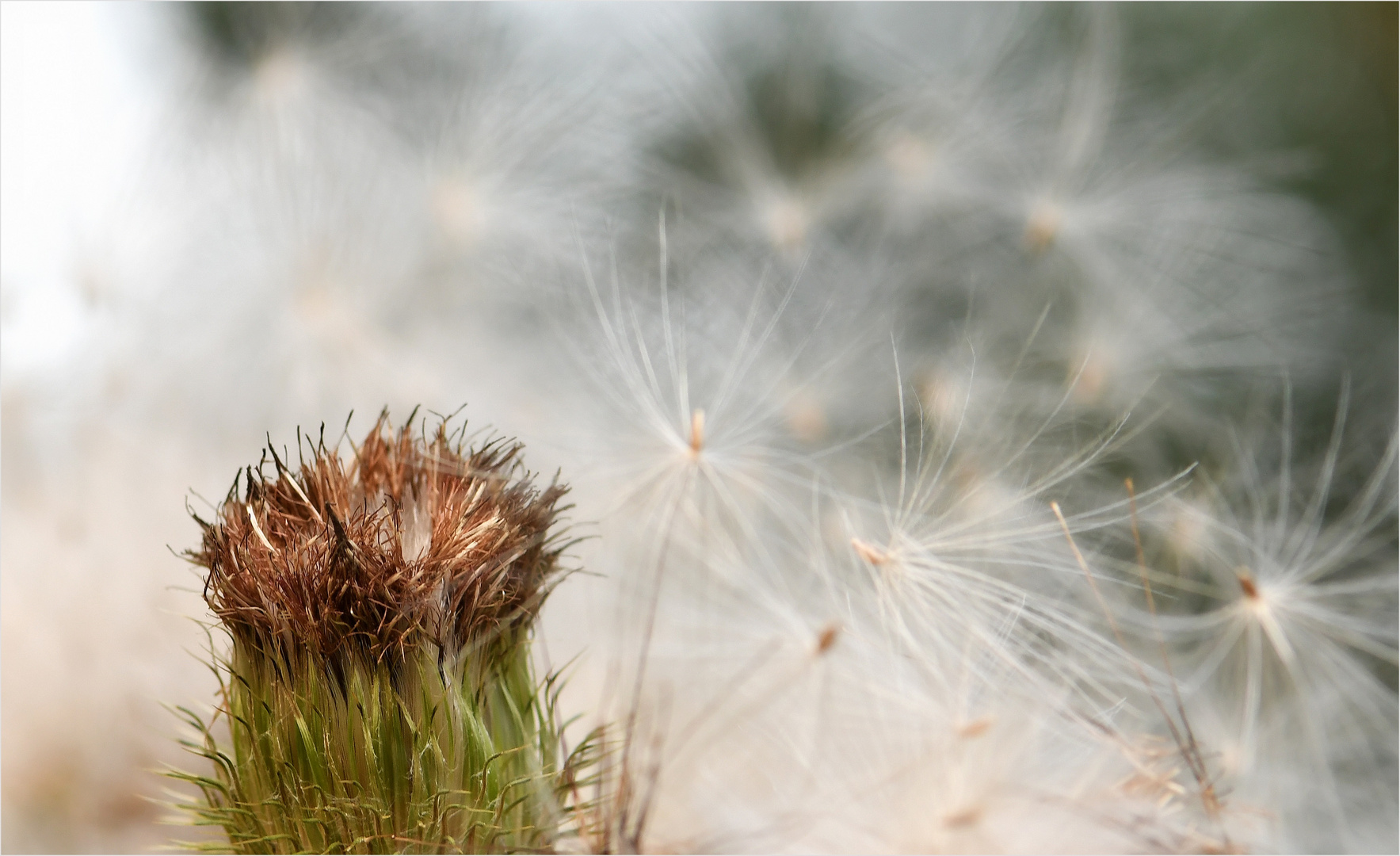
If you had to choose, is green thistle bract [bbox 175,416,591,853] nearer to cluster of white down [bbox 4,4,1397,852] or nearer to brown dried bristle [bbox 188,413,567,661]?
brown dried bristle [bbox 188,413,567,661]

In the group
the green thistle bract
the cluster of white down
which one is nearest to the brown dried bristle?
the green thistle bract

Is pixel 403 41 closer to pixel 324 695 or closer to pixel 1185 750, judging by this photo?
pixel 324 695

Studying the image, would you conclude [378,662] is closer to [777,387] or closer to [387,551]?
[387,551]

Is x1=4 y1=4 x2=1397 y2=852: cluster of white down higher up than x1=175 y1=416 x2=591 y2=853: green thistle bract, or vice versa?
x1=4 y1=4 x2=1397 y2=852: cluster of white down

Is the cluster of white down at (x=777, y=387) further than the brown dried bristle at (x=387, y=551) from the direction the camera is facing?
Yes

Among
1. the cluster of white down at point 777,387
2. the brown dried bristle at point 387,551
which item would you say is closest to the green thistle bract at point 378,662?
the brown dried bristle at point 387,551

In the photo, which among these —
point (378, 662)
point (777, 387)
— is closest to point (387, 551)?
point (378, 662)

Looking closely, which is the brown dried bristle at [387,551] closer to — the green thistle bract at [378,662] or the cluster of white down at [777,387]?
the green thistle bract at [378,662]
